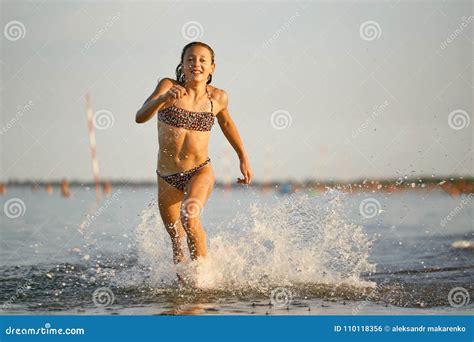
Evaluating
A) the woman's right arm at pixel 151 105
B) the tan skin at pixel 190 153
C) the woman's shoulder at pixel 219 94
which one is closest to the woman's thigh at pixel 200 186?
the tan skin at pixel 190 153

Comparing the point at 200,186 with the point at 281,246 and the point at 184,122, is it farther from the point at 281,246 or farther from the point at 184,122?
the point at 281,246

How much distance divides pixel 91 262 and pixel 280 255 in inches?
117

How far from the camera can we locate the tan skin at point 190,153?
7.15 meters

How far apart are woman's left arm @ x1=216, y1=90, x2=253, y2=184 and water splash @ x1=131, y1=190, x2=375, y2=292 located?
0.65 m

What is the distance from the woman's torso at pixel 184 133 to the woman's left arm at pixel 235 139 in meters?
0.29

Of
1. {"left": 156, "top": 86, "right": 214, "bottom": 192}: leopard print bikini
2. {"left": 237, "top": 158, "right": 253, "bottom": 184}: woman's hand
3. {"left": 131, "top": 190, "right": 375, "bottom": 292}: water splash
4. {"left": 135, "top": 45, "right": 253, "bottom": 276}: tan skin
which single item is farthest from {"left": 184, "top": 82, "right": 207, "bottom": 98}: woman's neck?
{"left": 131, "top": 190, "right": 375, "bottom": 292}: water splash

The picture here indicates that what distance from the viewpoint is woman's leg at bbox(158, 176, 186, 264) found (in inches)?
297

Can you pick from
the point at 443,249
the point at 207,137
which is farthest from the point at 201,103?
the point at 443,249

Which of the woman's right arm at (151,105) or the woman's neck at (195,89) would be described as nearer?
the woman's right arm at (151,105)

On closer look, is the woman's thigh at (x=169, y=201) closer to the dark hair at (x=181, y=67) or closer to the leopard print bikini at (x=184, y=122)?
the leopard print bikini at (x=184, y=122)

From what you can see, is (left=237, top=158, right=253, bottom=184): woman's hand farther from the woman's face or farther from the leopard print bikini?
the woman's face
